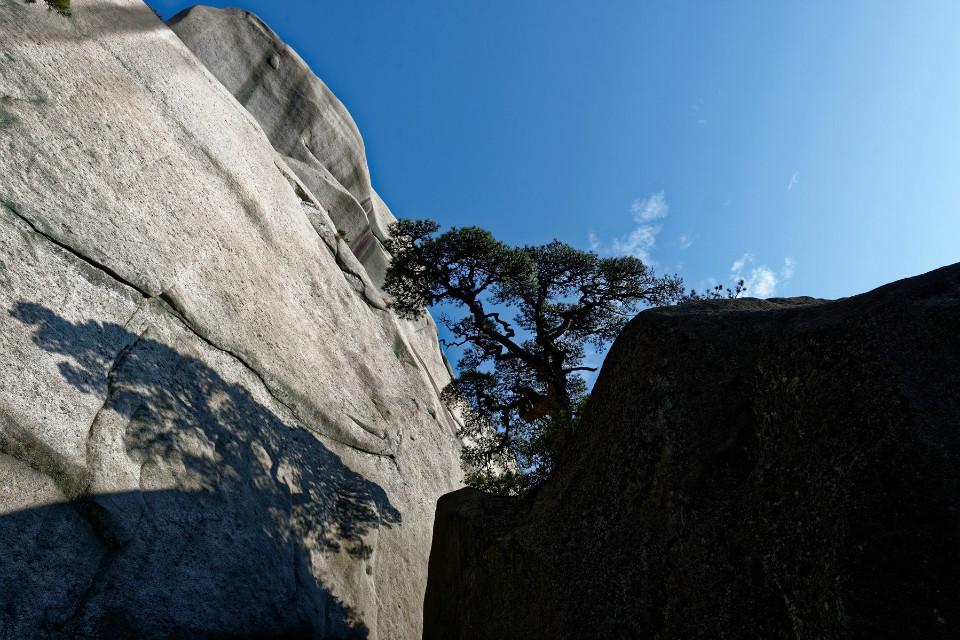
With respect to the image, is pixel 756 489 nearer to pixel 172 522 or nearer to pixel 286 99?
pixel 172 522

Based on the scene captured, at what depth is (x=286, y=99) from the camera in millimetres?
28672

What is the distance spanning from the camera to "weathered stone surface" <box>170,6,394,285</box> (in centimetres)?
2675

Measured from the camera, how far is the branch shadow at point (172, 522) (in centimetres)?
664

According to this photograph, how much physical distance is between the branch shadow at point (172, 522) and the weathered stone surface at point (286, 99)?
17.7 m

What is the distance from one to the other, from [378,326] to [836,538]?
14491 millimetres

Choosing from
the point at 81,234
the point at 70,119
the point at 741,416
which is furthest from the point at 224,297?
the point at 741,416

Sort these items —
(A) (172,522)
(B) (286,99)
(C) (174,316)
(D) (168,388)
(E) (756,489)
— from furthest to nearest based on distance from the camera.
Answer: (B) (286,99) < (C) (174,316) < (D) (168,388) < (A) (172,522) < (E) (756,489)

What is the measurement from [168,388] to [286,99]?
2336 cm

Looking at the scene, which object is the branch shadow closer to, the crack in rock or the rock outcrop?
the crack in rock

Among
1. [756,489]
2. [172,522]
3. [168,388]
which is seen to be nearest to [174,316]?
[168,388]

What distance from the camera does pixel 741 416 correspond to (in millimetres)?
6309

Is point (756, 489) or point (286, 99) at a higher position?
point (286, 99)

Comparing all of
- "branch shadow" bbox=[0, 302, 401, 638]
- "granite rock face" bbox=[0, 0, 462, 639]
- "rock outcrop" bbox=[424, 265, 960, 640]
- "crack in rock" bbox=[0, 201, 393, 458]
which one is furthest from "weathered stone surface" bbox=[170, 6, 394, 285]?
"rock outcrop" bbox=[424, 265, 960, 640]

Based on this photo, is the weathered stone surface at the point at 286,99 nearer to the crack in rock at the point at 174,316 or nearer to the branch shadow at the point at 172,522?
the crack in rock at the point at 174,316
